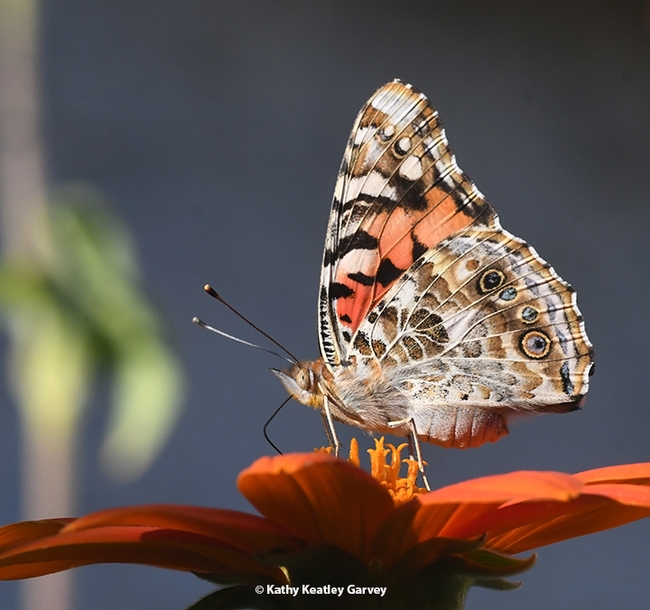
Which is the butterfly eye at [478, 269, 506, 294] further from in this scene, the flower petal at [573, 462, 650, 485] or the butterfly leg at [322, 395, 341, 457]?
the flower petal at [573, 462, 650, 485]

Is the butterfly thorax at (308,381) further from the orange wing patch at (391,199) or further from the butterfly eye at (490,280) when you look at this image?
the butterfly eye at (490,280)

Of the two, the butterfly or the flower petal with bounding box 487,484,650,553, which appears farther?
the butterfly

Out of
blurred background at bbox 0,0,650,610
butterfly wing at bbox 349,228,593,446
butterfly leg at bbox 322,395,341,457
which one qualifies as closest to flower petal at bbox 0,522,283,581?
butterfly leg at bbox 322,395,341,457

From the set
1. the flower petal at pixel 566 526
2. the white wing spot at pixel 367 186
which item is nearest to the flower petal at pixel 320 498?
the flower petal at pixel 566 526

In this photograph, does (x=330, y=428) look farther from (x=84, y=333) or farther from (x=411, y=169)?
(x=84, y=333)

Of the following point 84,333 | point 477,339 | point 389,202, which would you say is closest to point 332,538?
point 477,339

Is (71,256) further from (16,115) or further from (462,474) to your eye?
(462,474)

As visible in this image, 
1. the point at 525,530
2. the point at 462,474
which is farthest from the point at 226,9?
the point at 525,530
